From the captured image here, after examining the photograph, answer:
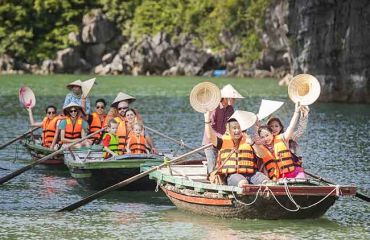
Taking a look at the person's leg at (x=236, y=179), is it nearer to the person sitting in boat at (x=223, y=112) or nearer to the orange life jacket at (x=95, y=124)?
the person sitting in boat at (x=223, y=112)

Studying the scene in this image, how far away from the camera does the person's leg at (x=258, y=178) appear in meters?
16.1

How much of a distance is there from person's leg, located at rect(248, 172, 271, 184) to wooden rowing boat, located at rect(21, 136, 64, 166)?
751cm

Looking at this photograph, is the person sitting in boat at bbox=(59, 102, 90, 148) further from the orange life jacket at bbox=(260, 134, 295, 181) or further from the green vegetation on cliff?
the green vegetation on cliff

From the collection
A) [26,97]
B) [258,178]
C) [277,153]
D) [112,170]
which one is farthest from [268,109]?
[26,97]

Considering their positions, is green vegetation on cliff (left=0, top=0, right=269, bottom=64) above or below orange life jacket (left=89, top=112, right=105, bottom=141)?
above

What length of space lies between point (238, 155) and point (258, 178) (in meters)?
0.45

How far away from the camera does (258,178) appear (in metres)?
16.2

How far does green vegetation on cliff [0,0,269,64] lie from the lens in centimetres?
7975

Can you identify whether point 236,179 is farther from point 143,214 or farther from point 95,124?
point 95,124

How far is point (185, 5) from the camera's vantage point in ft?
286

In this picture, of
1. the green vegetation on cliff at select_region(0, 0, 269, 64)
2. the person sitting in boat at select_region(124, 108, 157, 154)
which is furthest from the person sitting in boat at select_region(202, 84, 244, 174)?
the green vegetation on cliff at select_region(0, 0, 269, 64)

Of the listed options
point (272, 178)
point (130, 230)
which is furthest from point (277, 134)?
point (130, 230)

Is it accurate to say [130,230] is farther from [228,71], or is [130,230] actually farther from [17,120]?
[228,71]

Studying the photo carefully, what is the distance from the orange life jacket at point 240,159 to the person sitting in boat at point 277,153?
0.68ft
